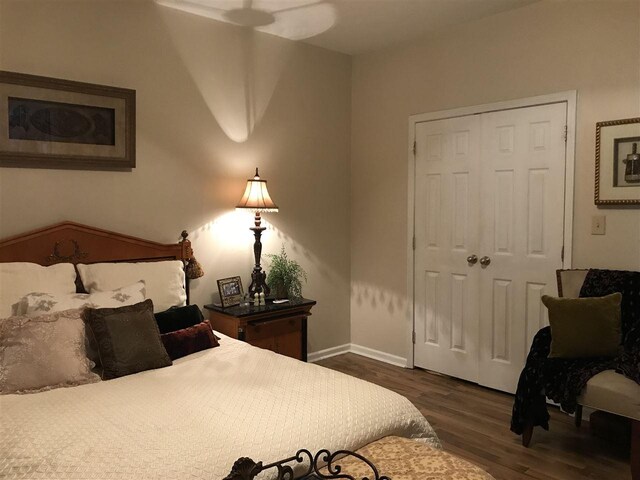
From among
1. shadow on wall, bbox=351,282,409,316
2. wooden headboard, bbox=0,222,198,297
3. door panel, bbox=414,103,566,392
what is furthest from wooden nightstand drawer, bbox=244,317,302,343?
door panel, bbox=414,103,566,392

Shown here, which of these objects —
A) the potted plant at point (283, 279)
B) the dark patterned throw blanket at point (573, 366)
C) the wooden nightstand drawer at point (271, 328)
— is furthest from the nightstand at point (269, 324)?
the dark patterned throw blanket at point (573, 366)

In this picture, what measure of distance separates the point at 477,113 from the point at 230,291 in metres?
2.27

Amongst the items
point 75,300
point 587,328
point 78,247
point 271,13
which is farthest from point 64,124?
point 587,328

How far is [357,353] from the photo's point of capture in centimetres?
481

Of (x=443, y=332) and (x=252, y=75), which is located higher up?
(x=252, y=75)

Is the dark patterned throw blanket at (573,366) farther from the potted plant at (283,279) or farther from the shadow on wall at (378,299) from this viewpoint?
the potted plant at (283,279)

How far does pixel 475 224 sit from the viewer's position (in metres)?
3.88

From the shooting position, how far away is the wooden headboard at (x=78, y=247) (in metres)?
2.83

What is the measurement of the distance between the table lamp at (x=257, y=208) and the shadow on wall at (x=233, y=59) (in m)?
0.42

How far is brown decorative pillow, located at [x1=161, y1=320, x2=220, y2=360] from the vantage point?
2688 millimetres

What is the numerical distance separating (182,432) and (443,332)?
2795 mm

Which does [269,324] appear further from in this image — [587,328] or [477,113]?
[477,113]

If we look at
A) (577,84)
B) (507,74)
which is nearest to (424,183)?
(507,74)

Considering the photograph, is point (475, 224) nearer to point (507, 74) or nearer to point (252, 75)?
point (507, 74)
